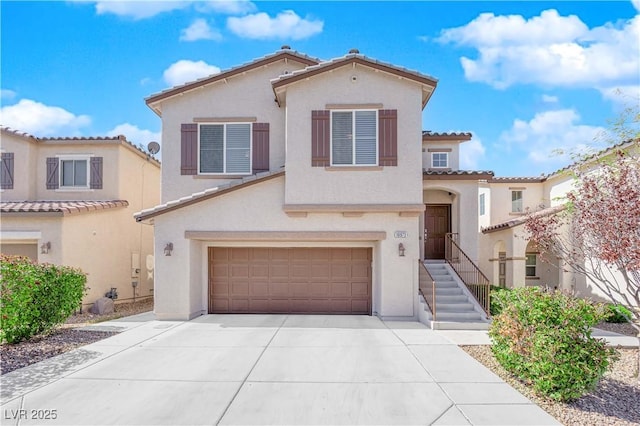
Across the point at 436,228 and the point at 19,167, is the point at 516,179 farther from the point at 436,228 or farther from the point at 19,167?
the point at 19,167

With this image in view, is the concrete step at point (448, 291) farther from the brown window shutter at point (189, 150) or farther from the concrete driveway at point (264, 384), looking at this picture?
the brown window shutter at point (189, 150)

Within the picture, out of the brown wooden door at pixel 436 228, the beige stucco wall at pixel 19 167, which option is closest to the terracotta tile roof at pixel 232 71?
the beige stucco wall at pixel 19 167

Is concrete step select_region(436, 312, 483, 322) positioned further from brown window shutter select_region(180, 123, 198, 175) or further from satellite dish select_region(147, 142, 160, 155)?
satellite dish select_region(147, 142, 160, 155)

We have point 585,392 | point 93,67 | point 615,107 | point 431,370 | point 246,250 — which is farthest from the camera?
point 93,67

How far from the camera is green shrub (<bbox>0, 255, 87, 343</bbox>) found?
893cm

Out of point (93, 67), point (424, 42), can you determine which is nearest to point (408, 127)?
point (424, 42)

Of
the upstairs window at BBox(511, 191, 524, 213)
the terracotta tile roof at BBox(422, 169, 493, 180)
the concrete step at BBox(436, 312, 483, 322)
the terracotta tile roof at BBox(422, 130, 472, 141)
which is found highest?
the terracotta tile roof at BBox(422, 130, 472, 141)

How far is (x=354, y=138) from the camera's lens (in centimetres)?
1205

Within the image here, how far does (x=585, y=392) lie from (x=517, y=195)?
54.1 feet

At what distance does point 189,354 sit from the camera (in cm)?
833

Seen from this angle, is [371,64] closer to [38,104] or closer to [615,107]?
[615,107]

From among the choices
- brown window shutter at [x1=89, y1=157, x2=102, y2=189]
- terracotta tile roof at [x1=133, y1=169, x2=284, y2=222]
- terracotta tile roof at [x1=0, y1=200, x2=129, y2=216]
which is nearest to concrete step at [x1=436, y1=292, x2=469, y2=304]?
terracotta tile roof at [x1=133, y1=169, x2=284, y2=222]

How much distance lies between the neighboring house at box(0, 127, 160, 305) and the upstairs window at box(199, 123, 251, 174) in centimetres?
469

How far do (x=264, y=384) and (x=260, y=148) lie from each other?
8.65 metres
